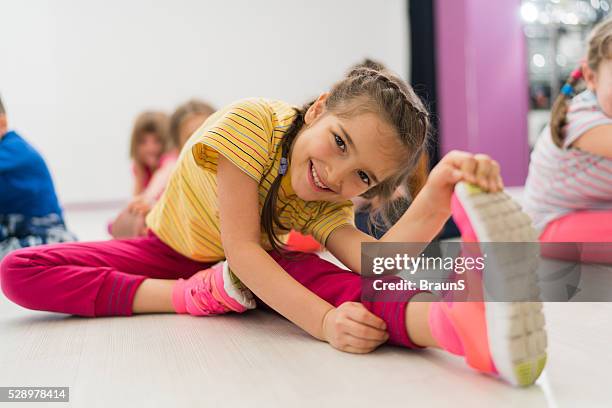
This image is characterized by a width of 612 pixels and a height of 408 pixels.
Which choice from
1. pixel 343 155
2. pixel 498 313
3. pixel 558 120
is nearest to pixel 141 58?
pixel 558 120

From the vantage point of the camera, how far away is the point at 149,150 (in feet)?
8.95

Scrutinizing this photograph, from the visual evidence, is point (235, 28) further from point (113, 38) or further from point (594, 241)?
point (594, 241)

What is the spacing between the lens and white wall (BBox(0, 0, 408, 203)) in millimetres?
4125

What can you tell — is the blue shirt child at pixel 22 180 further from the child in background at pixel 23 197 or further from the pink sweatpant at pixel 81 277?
the pink sweatpant at pixel 81 277

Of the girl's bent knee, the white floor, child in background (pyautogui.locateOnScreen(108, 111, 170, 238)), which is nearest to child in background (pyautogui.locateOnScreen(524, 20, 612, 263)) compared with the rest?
the white floor

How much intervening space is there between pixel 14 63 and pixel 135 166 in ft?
6.29

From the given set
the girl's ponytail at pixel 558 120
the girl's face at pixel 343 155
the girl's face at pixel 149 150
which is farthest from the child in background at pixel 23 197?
the girl's ponytail at pixel 558 120

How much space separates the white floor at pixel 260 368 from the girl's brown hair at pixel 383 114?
208 millimetres

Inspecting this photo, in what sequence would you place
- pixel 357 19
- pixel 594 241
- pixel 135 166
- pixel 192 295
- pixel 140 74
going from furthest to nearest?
pixel 357 19 → pixel 140 74 → pixel 135 166 → pixel 594 241 → pixel 192 295

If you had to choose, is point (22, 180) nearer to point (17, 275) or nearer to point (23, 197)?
point (23, 197)

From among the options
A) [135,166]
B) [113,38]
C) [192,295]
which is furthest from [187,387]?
[113,38]

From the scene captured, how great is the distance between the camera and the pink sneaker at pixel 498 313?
604 millimetres

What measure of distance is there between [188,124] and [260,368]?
64.7 inches

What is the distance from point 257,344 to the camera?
0.83m
